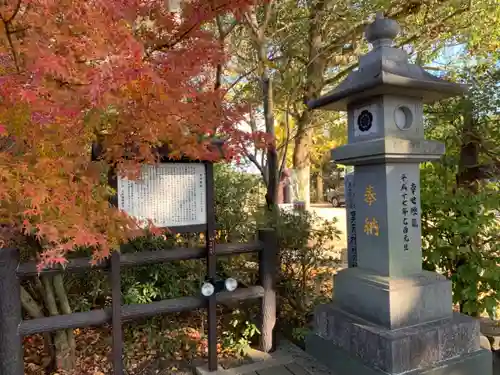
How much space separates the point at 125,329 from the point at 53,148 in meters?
2.57

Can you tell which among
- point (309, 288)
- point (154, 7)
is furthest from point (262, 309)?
point (154, 7)

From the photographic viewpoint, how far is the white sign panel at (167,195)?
11.2 feet

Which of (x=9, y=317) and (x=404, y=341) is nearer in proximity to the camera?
(x=9, y=317)

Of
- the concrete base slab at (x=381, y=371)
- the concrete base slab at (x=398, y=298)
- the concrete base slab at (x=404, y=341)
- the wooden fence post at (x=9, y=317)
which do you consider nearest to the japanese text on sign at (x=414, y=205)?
the concrete base slab at (x=398, y=298)

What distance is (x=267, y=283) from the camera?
4.11 metres

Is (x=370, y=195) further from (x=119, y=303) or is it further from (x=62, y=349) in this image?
(x=62, y=349)

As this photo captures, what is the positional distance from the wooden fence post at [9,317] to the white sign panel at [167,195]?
0.96 meters

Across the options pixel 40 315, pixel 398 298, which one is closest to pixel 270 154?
pixel 398 298

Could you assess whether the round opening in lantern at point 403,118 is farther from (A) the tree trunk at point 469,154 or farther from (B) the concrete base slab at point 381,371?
(B) the concrete base slab at point 381,371

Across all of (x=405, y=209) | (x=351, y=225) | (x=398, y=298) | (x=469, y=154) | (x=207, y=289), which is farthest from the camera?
(x=469, y=154)

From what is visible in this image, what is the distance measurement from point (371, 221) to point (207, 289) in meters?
1.81

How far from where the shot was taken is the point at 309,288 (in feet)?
15.6

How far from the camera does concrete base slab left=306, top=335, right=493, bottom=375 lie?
3.38m

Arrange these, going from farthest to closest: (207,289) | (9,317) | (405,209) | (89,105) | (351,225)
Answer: (351,225), (405,209), (207,289), (9,317), (89,105)
